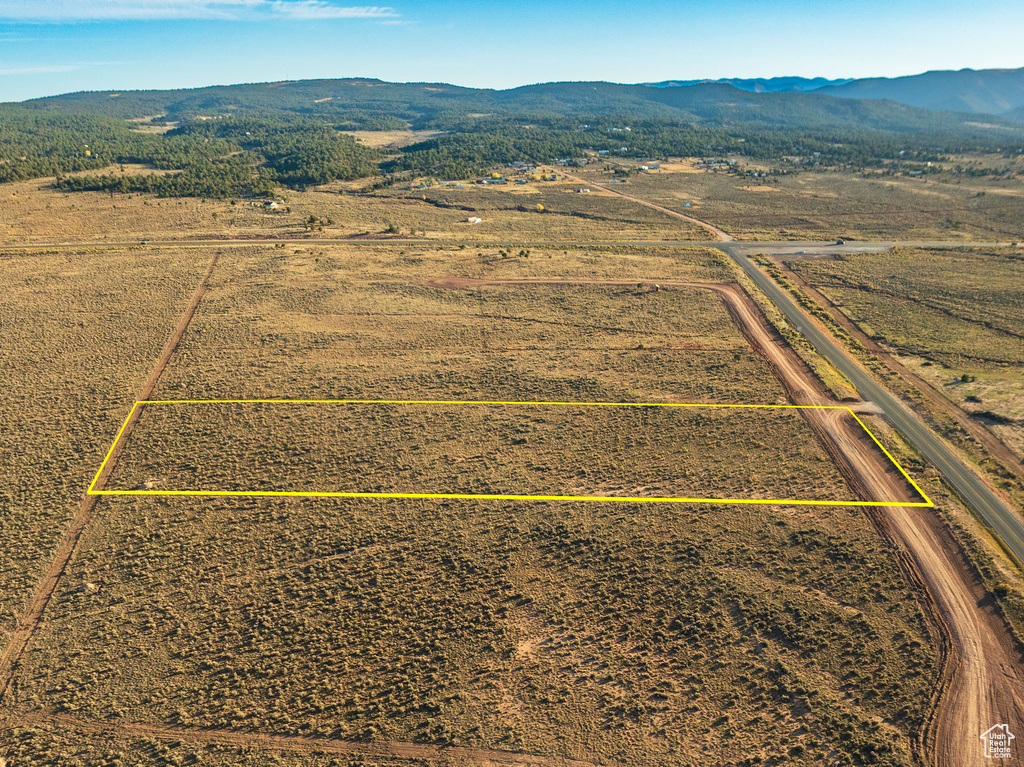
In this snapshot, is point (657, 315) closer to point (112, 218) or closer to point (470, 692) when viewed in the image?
point (470, 692)

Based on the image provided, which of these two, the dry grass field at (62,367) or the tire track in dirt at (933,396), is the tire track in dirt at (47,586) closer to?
the dry grass field at (62,367)

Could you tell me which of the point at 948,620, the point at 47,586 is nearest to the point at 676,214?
the point at 948,620

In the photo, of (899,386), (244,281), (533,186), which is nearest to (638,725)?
(899,386)

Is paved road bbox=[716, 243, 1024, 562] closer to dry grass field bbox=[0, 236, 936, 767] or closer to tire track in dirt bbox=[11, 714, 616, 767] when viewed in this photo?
dry grass field bbox=[0, 236, 936, 767]

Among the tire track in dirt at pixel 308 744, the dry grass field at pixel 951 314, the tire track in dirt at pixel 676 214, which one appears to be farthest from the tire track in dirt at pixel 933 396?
the tire track in dirt at pixel 308 744

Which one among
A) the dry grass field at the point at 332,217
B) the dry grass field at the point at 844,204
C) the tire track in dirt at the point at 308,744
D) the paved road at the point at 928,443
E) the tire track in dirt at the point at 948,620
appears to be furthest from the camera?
the dry grass field at the point at 844,204

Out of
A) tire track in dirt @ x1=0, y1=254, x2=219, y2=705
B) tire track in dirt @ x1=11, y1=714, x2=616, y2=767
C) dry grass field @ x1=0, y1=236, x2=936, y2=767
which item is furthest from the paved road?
tire track in dirt @ x1=0, y1=254, x2=219, y2=705

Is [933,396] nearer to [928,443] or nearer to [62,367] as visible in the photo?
[928,443]
